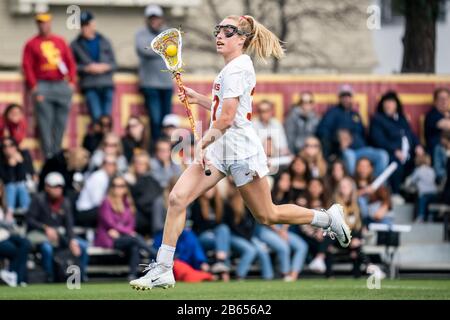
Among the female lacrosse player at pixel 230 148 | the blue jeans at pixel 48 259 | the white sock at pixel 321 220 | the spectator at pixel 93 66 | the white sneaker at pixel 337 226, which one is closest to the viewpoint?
the female lacrosse player at pixel 230 148

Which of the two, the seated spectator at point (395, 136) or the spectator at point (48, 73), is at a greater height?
the spectator at point (48, 73)

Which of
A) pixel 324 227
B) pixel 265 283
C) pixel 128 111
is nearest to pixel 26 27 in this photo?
pixel 128 111

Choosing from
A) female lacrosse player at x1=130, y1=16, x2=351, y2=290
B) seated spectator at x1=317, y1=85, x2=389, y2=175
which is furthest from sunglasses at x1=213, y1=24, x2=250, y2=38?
seated spectator at x1=317, y1=85, x2=389, y2=175

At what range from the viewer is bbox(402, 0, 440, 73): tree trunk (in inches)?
1055

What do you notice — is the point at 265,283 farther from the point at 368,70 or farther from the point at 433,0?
the point at 368,70

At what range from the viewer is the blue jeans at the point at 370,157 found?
2373cm

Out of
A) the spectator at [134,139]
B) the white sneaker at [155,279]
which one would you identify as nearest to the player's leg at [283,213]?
the white sneaker at [155,279]

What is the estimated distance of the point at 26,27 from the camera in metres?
27.3

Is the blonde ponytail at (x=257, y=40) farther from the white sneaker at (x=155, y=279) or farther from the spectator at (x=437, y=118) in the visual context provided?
the spectator at (x=437, y=118)

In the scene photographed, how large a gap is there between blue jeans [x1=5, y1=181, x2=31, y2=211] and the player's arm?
7.64 meters

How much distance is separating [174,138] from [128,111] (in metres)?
1.62

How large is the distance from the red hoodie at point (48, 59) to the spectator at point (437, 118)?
19.9 feet

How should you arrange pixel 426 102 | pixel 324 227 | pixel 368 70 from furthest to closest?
pixel 368 70 < pixel 426 102 < pixel 324 227
